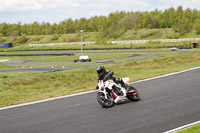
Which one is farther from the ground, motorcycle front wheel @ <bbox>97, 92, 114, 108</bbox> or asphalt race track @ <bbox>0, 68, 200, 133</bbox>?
motorcycle front wheel @ <bbox>97, 92, 114, 108</bbox>

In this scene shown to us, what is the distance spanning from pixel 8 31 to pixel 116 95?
19616cm

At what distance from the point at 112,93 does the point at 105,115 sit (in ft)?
5.49

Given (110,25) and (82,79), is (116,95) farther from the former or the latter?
(110,25)

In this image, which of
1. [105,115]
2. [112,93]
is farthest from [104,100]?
[105,115]

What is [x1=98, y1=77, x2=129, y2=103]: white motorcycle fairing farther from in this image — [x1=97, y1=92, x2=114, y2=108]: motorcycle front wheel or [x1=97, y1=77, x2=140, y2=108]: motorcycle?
[x1=97, y1=92, x2=114, y2=108]: motorcycle front wheel

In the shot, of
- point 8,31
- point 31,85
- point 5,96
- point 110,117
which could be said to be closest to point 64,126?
point 110,117

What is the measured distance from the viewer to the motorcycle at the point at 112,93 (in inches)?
424

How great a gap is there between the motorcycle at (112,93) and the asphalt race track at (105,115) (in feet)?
0.89

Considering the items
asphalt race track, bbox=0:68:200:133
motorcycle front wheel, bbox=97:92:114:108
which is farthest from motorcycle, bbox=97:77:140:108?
asphalt race track, bbox=0:68:200:133

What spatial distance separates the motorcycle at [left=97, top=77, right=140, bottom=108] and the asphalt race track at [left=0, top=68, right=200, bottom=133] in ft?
0.89

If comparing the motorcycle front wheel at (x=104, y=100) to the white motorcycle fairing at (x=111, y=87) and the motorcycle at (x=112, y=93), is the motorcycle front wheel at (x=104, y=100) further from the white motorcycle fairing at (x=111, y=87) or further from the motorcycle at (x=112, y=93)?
the white motorcycle fairing at (x=111, y=87)

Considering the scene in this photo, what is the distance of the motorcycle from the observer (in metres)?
10.8

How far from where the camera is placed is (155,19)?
143 meters

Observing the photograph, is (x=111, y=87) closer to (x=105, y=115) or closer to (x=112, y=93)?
(x=112, y=93)
